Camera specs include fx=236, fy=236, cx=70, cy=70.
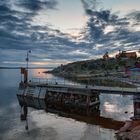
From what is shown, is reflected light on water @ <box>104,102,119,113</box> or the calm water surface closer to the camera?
the calm water surface

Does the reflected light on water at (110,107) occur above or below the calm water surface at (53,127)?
above

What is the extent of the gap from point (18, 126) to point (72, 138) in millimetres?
11180

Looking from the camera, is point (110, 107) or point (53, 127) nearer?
point (53, 127)

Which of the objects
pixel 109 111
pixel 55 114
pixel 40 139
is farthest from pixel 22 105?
pixel 40 139

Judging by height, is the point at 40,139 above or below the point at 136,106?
below

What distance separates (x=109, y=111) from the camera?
167ft

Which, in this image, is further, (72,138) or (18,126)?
(18,126)

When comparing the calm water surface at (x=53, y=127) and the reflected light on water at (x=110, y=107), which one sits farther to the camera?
the reflected light on water at (x=110, y=107)

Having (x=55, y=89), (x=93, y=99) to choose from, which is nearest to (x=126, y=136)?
(x=93, y=99)

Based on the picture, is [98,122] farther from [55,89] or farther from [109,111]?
[55,89]

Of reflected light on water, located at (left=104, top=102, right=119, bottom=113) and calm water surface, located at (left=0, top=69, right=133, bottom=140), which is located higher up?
reflected light on water, located at (left=104, top=102, right=119, bottom=113)

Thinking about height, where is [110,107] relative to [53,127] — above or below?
above

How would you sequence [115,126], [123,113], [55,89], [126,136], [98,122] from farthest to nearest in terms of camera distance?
[55,89], [123,113], [98,122], [115,126], [126,136]

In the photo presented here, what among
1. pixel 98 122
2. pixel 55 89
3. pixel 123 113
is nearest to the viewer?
pixel 98 122
